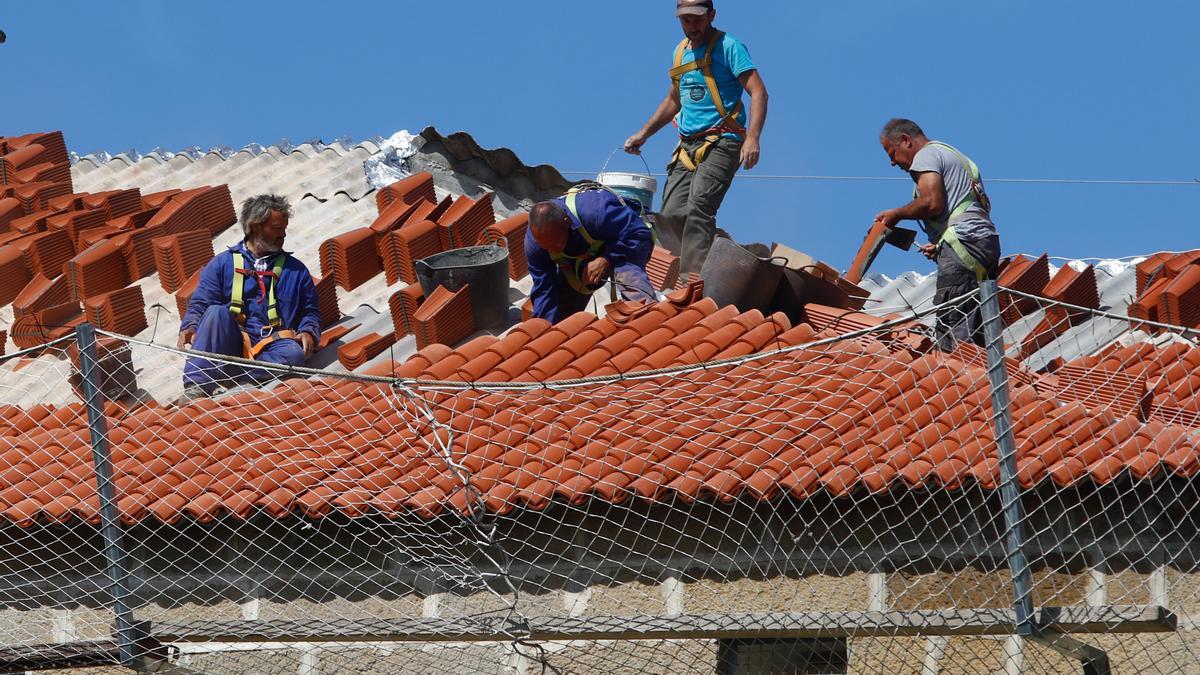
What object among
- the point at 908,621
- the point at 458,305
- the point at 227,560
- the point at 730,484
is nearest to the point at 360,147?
the point at 458,305

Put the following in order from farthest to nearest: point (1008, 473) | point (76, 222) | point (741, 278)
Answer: point (76, 222) < point (741, 278) < point (1008, 473)

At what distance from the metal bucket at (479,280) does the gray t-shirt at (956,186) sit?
95.8 inches

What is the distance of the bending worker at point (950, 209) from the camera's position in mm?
9219

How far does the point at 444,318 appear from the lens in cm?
955

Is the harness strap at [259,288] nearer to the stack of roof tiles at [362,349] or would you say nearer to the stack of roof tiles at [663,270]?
the stack of roof tiles at [362,349]

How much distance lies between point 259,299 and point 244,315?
0.13m

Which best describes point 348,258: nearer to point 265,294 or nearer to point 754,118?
point 265,294

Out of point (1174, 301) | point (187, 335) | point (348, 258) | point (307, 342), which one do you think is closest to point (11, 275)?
point (348, 258)

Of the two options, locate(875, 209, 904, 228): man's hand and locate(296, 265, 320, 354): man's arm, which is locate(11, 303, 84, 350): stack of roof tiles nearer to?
locate(296, 265, 320, 354): man's arm

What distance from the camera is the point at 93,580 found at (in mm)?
8133

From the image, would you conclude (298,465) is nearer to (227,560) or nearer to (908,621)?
(227,560)

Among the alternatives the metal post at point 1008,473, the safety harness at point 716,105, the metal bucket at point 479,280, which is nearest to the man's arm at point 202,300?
the metal bucket at point 479,280

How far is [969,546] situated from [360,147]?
7512mm

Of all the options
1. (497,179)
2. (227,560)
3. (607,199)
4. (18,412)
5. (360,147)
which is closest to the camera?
(227,560)
